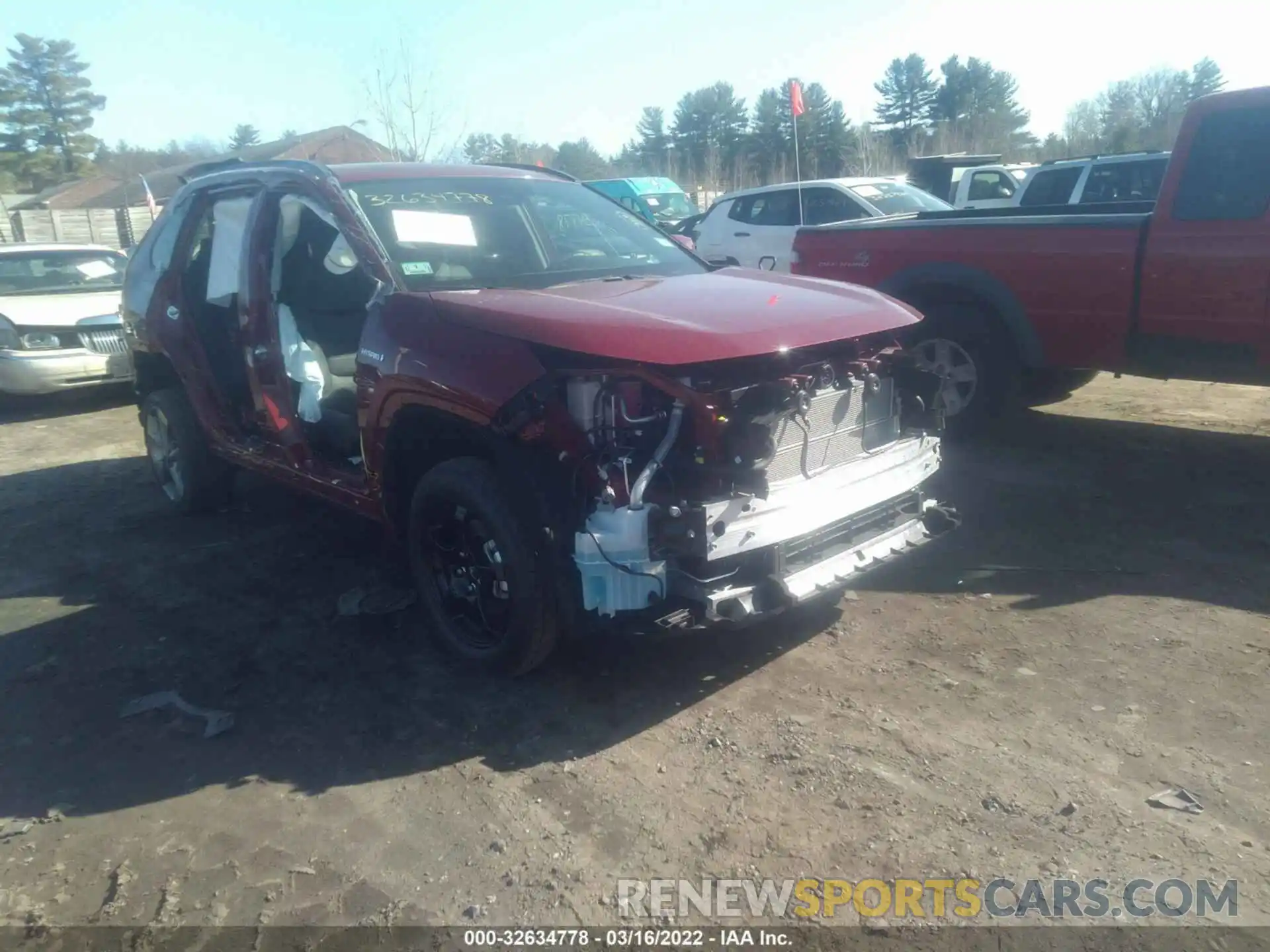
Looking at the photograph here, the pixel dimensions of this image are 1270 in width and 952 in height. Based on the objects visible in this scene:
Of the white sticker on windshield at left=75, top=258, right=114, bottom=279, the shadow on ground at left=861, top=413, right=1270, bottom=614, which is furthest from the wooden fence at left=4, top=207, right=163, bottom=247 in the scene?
the shadow on ground at left=861, top=413, right=1270, bottom=614

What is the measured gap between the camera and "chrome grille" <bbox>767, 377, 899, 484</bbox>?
3.59 m

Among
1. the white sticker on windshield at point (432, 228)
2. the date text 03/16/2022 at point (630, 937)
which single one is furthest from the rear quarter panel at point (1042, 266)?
the date text 03/16/2022 at point (630, 937)

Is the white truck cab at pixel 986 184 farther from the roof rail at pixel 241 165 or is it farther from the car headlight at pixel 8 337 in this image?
the car headlight at pixel 8 337

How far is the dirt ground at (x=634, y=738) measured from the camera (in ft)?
9.10

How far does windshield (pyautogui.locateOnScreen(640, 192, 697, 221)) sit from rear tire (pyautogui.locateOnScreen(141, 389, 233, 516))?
692 inches

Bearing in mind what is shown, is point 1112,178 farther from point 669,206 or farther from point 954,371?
point 669,206

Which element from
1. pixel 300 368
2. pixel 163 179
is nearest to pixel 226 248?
pixel 300 368

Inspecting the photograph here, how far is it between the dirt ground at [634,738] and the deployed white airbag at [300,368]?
2.99 feet

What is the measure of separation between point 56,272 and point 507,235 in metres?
8.26

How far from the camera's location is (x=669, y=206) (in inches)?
927

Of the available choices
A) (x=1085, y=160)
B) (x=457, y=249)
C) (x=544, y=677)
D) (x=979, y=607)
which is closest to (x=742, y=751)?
(x=544, y=677)

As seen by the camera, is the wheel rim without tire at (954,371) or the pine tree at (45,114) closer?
the wheel rim without tire at (954,371)

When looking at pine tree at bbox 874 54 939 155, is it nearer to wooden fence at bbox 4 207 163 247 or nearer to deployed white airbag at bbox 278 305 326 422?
wooden fence at bbox 4 207 163 247

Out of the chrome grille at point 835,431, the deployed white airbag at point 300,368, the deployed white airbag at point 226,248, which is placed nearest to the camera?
the chrome grille at point 835,431
